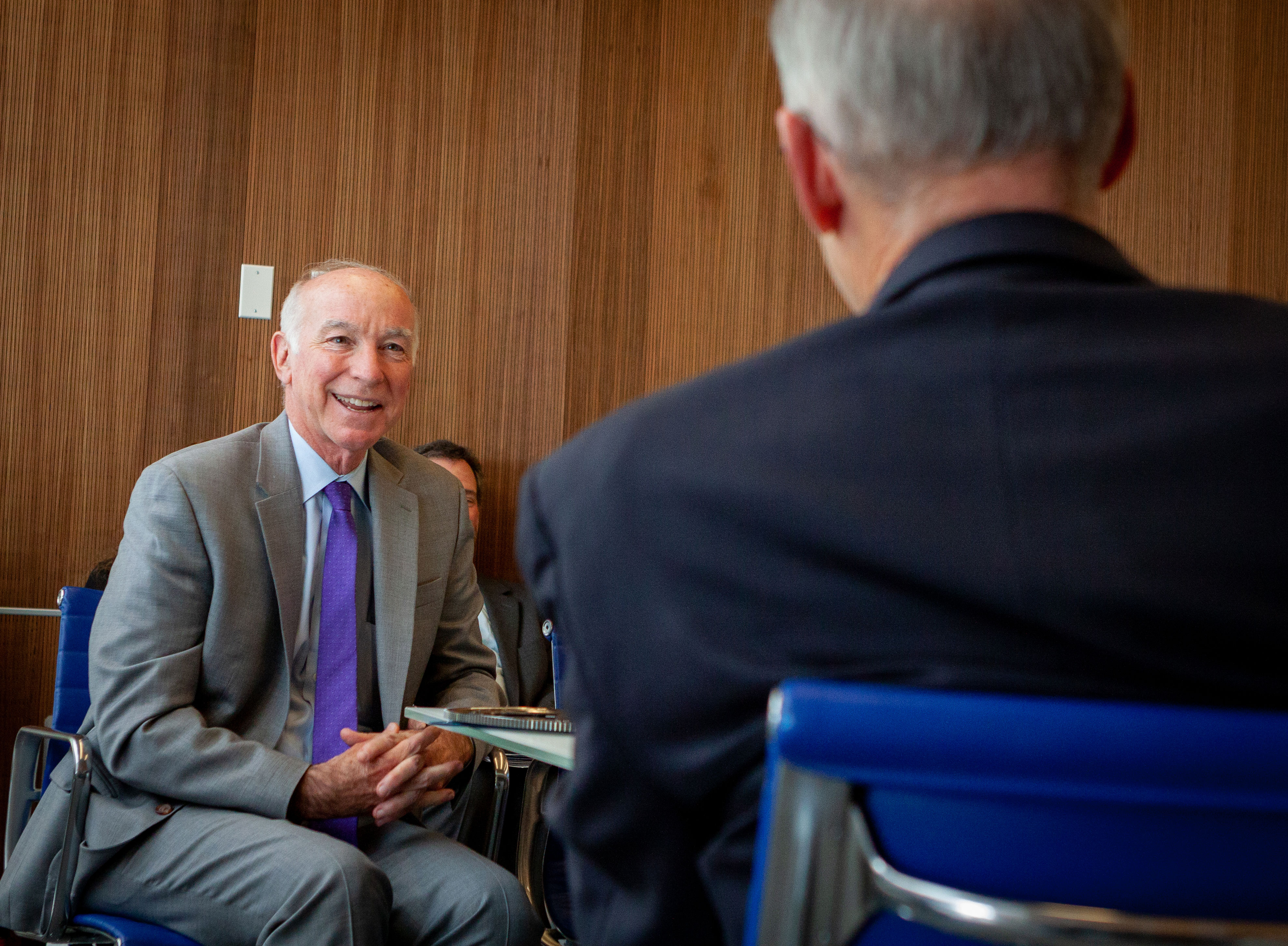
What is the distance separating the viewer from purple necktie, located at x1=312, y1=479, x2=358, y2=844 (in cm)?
220

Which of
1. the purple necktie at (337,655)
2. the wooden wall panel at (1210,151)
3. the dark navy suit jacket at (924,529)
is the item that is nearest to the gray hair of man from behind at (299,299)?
the purple necktie at (337,655)

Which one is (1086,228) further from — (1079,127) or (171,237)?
(171,237)

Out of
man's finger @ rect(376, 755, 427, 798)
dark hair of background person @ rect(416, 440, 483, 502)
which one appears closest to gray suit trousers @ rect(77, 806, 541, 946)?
man's finger @ rect(376, 755, 427, 798)

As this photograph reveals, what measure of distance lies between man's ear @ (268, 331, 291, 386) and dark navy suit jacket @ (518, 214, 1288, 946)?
1.99m

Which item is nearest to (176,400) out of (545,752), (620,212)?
(620,212)

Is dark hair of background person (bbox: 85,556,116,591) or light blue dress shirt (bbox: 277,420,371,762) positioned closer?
light blue dress shirt (bbox: 277,420,371,762)

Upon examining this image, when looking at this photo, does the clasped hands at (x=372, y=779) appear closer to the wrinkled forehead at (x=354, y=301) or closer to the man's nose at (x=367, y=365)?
the man's nose at (x=367, y=365)

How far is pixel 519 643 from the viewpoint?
3.78 metres

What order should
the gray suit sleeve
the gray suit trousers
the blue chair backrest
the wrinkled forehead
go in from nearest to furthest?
the gray suit trousers → the gray suit sleeve → the blue chair backrest → the wrinkled forehead

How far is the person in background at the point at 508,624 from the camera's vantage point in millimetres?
3689

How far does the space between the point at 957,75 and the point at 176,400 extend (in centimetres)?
328

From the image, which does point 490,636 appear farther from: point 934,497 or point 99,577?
point 934,497

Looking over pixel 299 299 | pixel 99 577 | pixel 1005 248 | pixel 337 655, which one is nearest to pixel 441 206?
pixel 299 299

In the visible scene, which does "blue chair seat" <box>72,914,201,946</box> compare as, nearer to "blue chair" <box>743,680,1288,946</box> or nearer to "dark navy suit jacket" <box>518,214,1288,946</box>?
"dark navy suit jacket" <box>518,214,1288,946</box>
